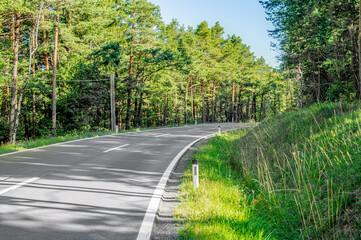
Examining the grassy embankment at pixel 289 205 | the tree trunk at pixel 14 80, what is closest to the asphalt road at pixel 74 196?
the grassy embankment at pixel 289 205

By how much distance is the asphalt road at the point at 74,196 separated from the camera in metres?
3.38

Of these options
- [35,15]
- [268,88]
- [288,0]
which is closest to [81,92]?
[35,15]

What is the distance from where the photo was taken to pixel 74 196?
4.69 metres

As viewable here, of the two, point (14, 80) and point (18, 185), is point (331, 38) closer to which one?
point (18, 185)

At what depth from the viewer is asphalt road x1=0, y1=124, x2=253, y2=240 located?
3.38 m

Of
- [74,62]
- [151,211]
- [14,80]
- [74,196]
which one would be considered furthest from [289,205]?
[74,62]

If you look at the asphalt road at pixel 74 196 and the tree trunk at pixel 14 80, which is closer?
the asphalt road at pixel 74 196

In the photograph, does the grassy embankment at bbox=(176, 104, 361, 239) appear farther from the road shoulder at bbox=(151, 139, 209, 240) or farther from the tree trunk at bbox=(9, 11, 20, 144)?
the tree trunk at bbox=(9, 11, 20, 144)

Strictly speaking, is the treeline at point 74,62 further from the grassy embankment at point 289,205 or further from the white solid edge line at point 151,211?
the grassy embankment at point 289,205

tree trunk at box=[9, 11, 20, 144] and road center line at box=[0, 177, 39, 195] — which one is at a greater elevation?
tree trunk at box=[9, 11, 20, 144]

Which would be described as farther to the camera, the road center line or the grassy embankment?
the road center line

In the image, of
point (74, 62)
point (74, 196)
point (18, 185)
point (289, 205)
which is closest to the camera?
point (289, 205)

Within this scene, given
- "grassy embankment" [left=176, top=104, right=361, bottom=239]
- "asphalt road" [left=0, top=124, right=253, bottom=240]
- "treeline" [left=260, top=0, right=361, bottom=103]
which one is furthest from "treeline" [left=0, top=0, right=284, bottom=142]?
"grassy embankment" [left=176, top=104, right=361, bottom=239]

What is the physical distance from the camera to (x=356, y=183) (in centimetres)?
401
